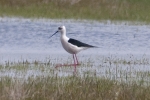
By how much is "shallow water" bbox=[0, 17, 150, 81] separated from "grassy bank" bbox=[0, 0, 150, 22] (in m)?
1.28

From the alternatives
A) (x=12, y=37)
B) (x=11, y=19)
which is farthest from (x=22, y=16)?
(x=12, y=37)

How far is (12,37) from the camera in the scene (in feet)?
70.0

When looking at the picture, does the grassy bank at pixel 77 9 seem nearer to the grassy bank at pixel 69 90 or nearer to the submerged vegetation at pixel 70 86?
the submerged vegetation at pixel 70 86

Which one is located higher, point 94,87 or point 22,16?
point 22,16

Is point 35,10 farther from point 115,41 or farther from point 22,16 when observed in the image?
point 115,41

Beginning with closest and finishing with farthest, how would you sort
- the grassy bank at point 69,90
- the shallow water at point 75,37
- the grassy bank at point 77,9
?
the grassy bank at point 69,90 < the shallow water at point 75,37 < the grassy bank at point 77,9

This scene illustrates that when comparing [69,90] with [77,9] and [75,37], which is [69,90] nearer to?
[75,37]

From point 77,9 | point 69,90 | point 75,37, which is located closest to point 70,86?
point 69,90

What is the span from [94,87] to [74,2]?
69.0ft

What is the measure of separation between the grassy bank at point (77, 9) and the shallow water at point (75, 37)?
4.21 feet

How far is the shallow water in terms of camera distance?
664 inches

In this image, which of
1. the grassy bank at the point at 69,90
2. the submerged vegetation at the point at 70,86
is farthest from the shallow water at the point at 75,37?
the grassy bank at the point at 69,90

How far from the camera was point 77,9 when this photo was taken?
30.8m

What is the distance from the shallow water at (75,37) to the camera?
16859 mm
